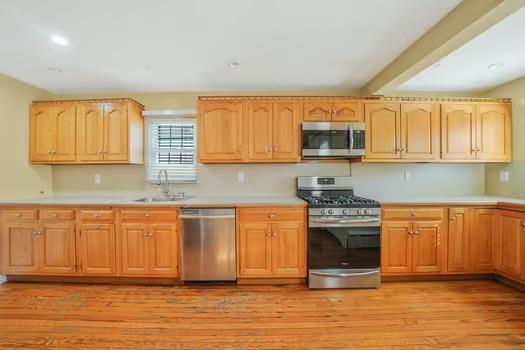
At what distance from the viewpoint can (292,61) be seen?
267 cm

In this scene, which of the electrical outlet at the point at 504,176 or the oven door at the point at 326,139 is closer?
the oven door at the point at 326,139

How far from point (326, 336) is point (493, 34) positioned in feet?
9.18

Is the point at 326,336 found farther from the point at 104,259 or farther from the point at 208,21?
the point at 208,21

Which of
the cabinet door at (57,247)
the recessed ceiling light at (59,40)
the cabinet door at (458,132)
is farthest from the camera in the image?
the cabinet door at (458,132)

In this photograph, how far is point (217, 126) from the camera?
3094mm

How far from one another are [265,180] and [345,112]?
133 centimetres

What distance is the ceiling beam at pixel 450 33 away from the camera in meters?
1.68

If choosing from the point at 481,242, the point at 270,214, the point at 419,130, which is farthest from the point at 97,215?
the point at 481,242

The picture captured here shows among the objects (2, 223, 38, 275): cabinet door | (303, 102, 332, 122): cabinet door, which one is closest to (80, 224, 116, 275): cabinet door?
(2, 223, 38, 275): cabinet door

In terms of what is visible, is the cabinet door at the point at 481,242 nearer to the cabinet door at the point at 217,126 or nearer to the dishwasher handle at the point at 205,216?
the dishwasher handle at the point at 205,216

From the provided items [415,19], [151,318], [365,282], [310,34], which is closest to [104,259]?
[151,318]

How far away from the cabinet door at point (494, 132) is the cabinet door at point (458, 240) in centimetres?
89

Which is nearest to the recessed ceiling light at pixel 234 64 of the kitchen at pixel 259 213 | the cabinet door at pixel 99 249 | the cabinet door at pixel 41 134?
the kitchen at pixel 259 213

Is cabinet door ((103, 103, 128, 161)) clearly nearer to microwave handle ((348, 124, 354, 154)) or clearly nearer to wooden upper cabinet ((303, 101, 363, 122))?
wooden upper cabinet ((303, 101, 363, 122))
